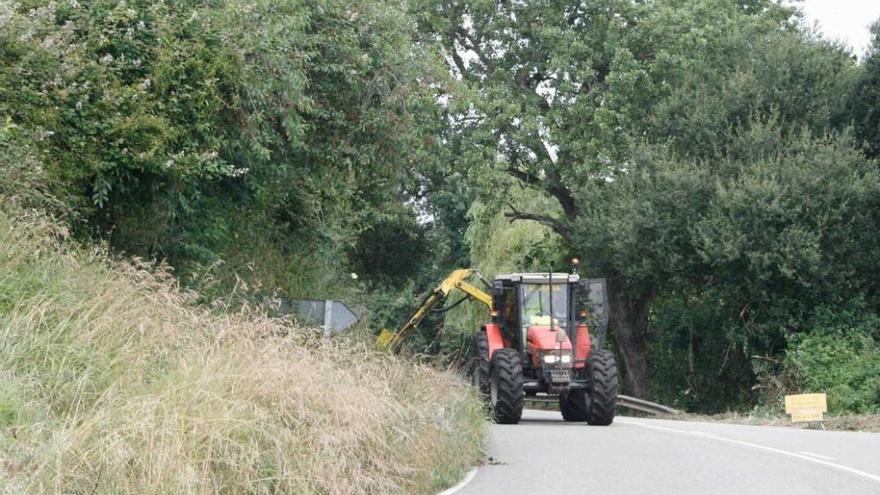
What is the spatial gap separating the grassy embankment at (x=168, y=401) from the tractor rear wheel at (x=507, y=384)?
8.42m

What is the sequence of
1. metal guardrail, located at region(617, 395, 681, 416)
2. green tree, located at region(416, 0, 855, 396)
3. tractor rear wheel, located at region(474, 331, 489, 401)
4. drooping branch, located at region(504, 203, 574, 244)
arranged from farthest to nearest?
drooping branch, located at region(504, 203, 574, 244), metal guardrail, located at region(617, 395, 681, 416), green tree, located at region(416, 0, 855, 396), tractor rear wheel, located at region(474, 331, 489, 401)

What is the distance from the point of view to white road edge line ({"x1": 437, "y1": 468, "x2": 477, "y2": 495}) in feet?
39.0

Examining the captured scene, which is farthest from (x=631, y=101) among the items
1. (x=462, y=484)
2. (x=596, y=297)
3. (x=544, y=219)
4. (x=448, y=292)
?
(x=462, y=484)

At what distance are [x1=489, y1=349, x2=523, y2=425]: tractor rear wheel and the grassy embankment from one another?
842 centimetres

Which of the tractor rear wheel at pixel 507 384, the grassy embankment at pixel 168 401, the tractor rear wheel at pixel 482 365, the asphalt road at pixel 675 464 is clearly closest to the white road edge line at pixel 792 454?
the asphalt road at pixel 675 464

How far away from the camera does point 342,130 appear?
805 inches

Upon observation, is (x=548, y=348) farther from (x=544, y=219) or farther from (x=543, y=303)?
(x=544, y=219)

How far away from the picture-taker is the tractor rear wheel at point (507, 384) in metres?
22.5

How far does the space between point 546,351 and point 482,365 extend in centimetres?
163

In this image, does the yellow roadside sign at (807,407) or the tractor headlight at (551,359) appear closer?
the tractor headlight at (551,359)

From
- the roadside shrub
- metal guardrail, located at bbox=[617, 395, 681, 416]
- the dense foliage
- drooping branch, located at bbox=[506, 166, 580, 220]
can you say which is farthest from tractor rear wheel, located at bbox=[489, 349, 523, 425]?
drooping branch, located at bbox=[506, 166, 580, 220]

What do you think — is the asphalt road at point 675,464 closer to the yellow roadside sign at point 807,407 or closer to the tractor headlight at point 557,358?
the tractor headlight at point 557,358

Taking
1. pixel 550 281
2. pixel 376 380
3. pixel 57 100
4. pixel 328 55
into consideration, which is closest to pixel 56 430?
pixel 376 380

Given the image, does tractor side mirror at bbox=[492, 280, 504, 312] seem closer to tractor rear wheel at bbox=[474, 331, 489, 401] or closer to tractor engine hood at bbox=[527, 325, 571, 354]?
tractor rear wheel at bbox=[474, 331, 489, 401]
